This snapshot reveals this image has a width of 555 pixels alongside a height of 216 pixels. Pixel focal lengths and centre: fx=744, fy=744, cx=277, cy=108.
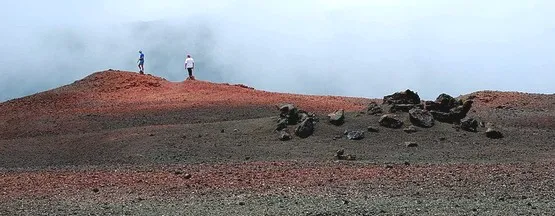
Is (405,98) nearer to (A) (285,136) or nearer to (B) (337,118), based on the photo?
(B) (337,118)

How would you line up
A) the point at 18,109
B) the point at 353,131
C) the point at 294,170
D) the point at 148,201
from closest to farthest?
the point at 148,201 < the point at 294,170 < the point at 353,131 < the point at 18,109

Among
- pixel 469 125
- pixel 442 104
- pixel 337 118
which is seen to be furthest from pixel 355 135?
pixel 442 104

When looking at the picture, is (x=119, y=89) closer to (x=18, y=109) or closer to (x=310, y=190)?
(x=18, y=109)

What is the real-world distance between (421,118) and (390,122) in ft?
2.72

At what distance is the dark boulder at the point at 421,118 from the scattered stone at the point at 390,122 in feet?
1.22

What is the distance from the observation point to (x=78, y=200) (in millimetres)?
11594

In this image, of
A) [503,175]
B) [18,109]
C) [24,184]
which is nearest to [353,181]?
[503,175]

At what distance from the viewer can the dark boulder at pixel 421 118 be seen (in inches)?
770

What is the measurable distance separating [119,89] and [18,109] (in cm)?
457

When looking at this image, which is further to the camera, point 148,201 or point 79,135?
point 79,135

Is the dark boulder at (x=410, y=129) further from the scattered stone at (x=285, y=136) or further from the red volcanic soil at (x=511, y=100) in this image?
the red volcanic soil at (x=511, y=100)

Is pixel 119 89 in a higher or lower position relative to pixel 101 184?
higher

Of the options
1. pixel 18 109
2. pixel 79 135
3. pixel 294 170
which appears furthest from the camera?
pixel 18 109

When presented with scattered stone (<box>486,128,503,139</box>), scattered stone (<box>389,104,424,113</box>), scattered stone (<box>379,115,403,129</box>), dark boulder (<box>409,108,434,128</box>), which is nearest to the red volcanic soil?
scattered stone (<box>389,104,424,113</box>)
